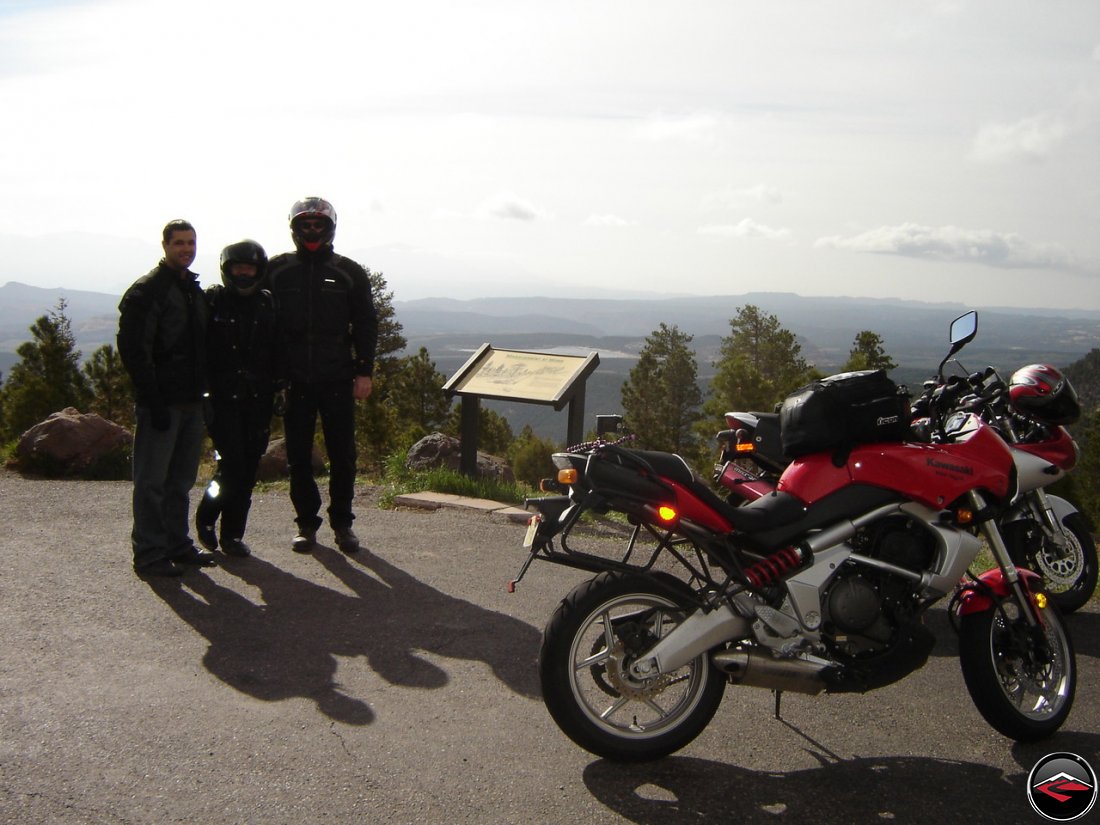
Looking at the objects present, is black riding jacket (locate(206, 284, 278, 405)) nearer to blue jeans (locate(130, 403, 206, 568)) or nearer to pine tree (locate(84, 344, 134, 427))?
blue jeans (locate(130, 403, 206, 568))

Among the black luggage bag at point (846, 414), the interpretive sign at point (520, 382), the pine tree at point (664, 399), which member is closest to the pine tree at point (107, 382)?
the interpretive sign at point (520, 382)

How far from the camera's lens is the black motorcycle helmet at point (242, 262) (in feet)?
20.0

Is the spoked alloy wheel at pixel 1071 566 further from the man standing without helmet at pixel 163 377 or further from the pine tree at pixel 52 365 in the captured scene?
the pine tree at pixel 52 365

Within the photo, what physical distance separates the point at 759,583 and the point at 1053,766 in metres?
1.30

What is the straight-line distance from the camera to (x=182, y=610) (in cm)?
529

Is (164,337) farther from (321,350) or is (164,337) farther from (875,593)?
(875,593)

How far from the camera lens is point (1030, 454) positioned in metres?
5.26

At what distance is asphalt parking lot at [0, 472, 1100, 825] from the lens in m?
3.32

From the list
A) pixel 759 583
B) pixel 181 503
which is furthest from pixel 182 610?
pixel 759 583

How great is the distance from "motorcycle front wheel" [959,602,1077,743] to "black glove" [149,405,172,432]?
4361 mm

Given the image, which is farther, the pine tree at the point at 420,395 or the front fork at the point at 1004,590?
the pine tree at the point at 420,395

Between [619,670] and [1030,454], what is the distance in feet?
9.67

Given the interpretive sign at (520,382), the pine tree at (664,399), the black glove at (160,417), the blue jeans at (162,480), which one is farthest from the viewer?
the pine tree at (664,399)

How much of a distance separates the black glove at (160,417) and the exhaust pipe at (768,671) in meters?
3.65
